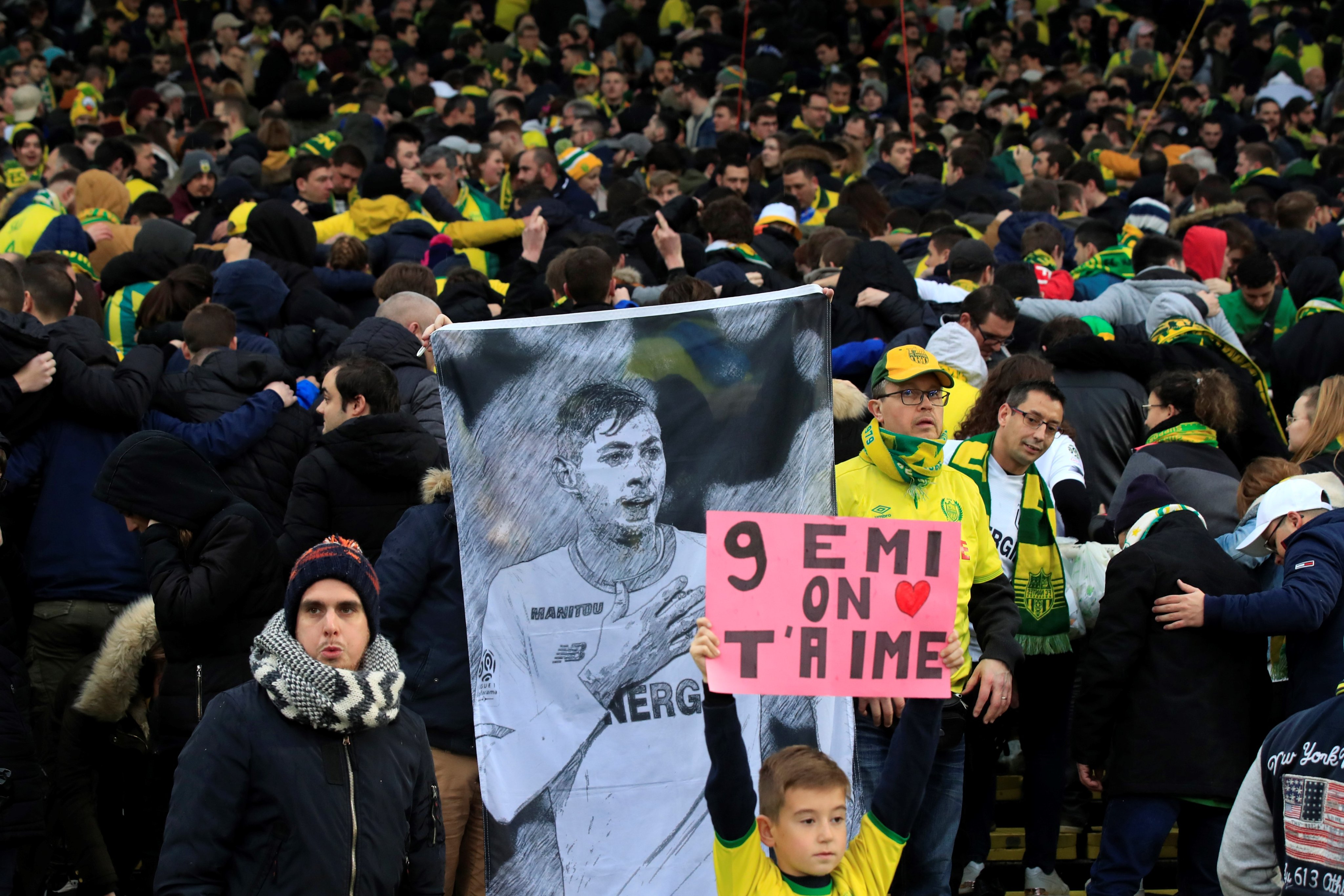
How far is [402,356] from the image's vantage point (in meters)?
6.00

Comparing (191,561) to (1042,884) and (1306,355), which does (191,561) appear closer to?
(1042,884)

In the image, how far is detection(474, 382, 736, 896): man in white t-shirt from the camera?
431 centimetres

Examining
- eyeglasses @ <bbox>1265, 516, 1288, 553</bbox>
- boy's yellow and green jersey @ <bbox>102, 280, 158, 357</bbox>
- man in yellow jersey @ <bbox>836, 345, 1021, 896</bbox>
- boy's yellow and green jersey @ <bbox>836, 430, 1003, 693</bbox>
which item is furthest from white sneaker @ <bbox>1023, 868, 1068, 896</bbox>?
boy's yellow and green jersey @ <bbox>102, 280, 158, 357</bbox>

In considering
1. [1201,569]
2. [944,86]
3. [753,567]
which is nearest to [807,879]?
[753,567]

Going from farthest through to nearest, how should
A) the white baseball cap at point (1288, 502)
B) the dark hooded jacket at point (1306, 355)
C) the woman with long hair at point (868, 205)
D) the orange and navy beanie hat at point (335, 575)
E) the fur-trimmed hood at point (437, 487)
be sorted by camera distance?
1. the woman with long hair at point (868, 205)
2. the dark hooded jacket at point (1306, 355)
3. the white baseball cap at point (1288, 502)
4. the fur-trimmed hood at point (437, 487)
5. the orange and navy beanie hat at point (335, 575)

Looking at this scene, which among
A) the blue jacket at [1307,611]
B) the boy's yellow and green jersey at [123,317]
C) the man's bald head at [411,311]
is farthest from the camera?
the boy's yellow and green jersey at [123,317]

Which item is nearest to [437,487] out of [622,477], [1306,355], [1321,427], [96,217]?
[622,477]

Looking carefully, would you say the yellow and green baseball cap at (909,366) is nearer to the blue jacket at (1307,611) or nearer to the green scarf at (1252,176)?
the blue jacket at (1307,611)

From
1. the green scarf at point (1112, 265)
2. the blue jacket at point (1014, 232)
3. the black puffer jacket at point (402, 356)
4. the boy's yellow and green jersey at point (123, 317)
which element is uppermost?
the blue jacket at point (1014, 232)

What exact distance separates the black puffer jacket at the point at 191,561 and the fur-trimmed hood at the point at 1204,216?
6578 millimetres

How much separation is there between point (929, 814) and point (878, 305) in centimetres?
302

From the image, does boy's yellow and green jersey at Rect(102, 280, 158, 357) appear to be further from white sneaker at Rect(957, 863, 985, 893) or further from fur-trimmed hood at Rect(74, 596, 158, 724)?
white sneaker at Rect(957, 863, 985, 893)

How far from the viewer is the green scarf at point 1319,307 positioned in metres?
7.54

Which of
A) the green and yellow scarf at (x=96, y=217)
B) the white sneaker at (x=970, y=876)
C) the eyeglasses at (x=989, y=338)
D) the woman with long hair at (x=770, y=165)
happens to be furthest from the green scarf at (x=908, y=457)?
the woman with long hair at (x=770, y=165)
